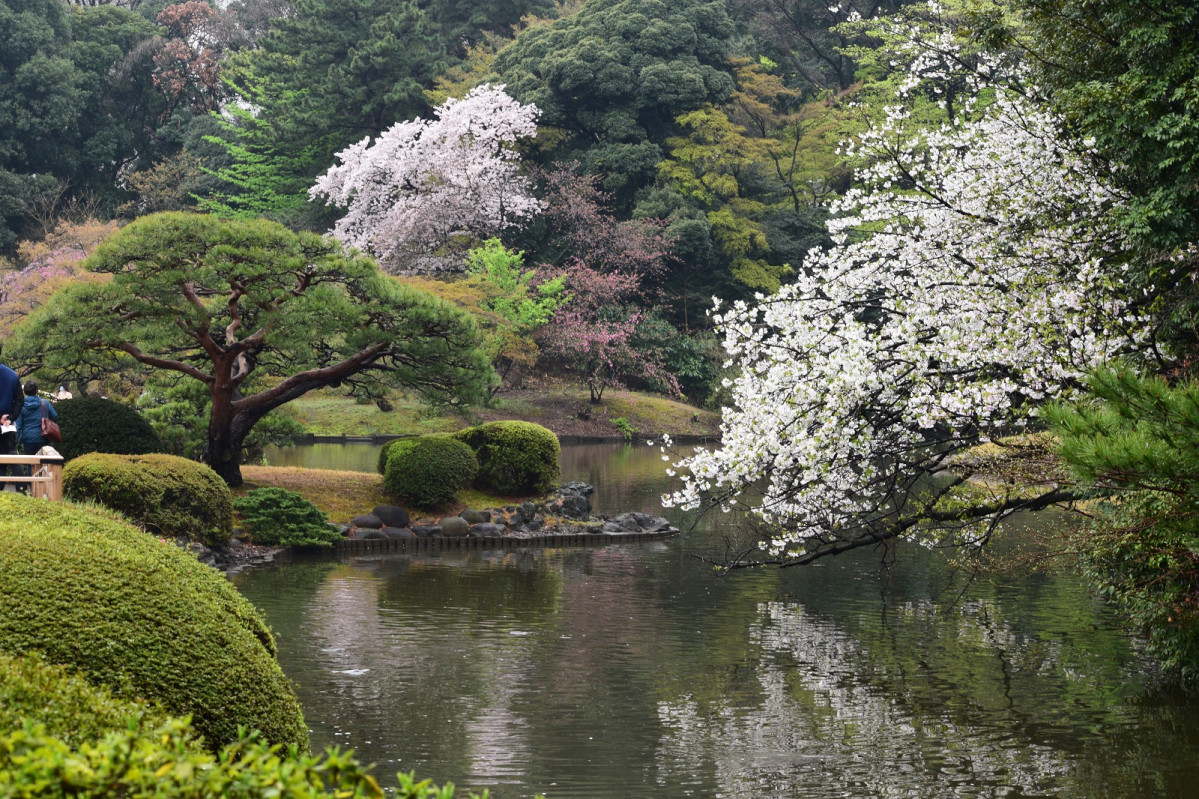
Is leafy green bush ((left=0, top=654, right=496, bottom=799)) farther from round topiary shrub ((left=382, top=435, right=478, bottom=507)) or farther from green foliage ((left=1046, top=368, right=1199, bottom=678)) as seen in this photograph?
round topiary shrub ((left=382, top=435, right=478, bottom=507))

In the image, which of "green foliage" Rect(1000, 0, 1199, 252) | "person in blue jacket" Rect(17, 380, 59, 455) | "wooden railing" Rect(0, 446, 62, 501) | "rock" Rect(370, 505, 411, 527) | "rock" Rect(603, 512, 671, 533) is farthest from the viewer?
"rock" Rect(603, 512, 671, 533)

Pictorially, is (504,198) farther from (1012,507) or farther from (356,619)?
(1012,507)

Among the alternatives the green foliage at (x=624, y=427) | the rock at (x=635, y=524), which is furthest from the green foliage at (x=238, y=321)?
the green foliage at (x=624, y=427)

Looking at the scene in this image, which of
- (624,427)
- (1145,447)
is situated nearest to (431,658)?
(1145,447)

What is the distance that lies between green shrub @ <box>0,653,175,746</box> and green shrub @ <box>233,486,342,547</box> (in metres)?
11.5

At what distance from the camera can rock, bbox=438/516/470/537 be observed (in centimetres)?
1661

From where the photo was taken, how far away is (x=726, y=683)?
29.9 ft

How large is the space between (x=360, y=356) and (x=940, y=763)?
12431 millimetres

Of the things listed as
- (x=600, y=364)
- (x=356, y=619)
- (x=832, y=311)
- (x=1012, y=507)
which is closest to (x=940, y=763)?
(x=1012, y=507)

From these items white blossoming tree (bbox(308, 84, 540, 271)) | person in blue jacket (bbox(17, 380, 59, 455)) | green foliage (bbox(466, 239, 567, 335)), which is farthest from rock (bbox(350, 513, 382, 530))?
white blossoming tree (bbox(308, 84, 540, 271))

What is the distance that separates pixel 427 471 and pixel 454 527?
1.18 metres

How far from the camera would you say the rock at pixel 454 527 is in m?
16.6

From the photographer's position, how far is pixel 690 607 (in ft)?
40.0

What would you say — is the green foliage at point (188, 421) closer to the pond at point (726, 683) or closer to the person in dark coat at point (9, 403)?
the pond at point (726, 683)
